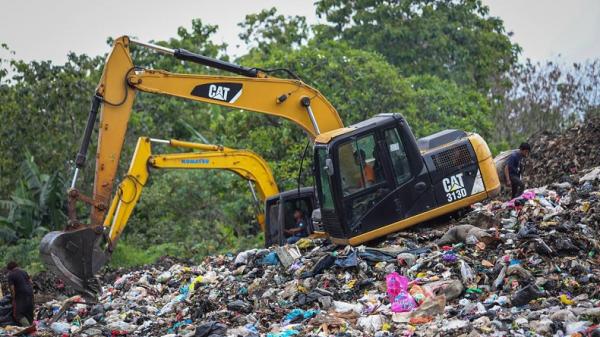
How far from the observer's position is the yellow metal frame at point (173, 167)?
15.8 m

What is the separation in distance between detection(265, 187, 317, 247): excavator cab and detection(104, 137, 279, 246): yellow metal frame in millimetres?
912

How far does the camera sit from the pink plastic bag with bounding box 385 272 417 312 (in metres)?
11.1

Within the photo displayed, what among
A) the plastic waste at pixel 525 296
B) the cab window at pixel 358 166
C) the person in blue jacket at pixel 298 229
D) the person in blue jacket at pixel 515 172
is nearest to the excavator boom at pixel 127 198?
the person in blue jacket at pixel 298 229

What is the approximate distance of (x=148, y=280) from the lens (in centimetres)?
1647

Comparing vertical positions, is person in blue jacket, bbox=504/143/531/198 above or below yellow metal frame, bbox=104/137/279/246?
below

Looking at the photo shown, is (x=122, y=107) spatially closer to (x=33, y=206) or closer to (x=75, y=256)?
(x=75, y=256)

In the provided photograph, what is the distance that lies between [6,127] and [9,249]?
3.82 m

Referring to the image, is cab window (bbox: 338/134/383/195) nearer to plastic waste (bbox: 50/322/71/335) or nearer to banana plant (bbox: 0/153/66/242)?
plastic waste (bbox: 50/322/71/335)

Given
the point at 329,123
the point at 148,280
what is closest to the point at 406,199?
the point at 329,123

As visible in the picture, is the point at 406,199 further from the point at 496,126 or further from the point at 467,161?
the point at 496,126

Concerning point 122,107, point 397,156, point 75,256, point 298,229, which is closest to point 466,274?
point 397,156

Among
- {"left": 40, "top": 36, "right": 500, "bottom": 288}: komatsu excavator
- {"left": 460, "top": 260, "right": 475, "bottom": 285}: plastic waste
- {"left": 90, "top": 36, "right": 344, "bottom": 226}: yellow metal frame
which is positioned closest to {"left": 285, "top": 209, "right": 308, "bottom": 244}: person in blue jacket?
{"left": 90, "top": 36, "right": 344, "bottom": 226}: yellow metal frame

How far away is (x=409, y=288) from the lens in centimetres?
1164

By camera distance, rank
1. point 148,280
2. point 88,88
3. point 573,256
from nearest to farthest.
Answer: point 573,256, point 148,280, point 88,88
